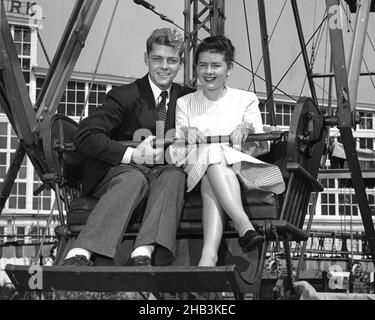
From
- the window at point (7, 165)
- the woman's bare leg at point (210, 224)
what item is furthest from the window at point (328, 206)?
the woman's bare leg at point (210, 224)

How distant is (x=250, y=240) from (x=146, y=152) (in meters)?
0.72

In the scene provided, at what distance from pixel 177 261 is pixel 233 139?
0.64 m

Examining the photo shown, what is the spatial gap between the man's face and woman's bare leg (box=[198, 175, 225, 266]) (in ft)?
2.17

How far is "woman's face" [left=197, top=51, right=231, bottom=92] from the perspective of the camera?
3.75m

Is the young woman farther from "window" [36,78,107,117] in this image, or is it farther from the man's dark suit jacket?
"window" [36,78,107,117]

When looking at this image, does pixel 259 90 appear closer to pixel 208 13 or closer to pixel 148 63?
pixel 208 13

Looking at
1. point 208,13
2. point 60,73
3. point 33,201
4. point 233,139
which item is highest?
point 208,13

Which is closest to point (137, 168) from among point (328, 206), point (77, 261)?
point (77, 261)

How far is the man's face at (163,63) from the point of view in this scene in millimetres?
3895

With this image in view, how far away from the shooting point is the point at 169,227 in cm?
351

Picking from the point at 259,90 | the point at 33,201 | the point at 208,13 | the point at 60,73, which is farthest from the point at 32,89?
the point at 60,73

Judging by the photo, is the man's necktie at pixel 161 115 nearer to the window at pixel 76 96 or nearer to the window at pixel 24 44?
the window at pixel 76 96
